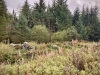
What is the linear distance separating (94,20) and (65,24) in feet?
36.1

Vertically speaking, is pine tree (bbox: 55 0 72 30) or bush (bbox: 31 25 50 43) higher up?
pine tree (bbox: 55 0 72 30)

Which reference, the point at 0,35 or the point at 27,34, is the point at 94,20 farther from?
the point at 0,35

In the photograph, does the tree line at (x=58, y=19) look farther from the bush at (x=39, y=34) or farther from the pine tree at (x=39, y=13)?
the bush at (x=39, y=34)

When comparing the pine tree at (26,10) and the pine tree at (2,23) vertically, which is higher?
the pine tree at (26,10)

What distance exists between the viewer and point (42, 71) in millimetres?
3111

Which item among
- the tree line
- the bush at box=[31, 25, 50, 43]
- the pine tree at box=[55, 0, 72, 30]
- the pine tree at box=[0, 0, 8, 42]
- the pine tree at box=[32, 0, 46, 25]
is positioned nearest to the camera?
the pine tree at box=[0, 0, 8, 42]

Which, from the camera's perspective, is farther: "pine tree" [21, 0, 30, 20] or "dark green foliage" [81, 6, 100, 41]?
"dark green foliage" [81, 6, 100, 41]

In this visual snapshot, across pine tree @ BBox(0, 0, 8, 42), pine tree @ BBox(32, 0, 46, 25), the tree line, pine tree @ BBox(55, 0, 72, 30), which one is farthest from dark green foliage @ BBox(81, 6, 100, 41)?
pine tree @ BBox(0, 0, 8, 42)

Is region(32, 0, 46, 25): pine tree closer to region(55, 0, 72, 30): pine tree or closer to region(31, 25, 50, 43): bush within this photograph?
region(55, 0, 72, 30): pine tree

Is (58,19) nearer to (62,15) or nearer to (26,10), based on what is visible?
(62,15)

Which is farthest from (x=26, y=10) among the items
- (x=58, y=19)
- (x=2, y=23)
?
(x=2, y=23)

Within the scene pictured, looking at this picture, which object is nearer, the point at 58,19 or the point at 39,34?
the point at 39,34

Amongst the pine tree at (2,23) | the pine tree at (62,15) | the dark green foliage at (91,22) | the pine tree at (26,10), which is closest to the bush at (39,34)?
the pine tree at (2,23)

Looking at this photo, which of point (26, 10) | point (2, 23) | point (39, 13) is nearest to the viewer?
point (2, 23)
